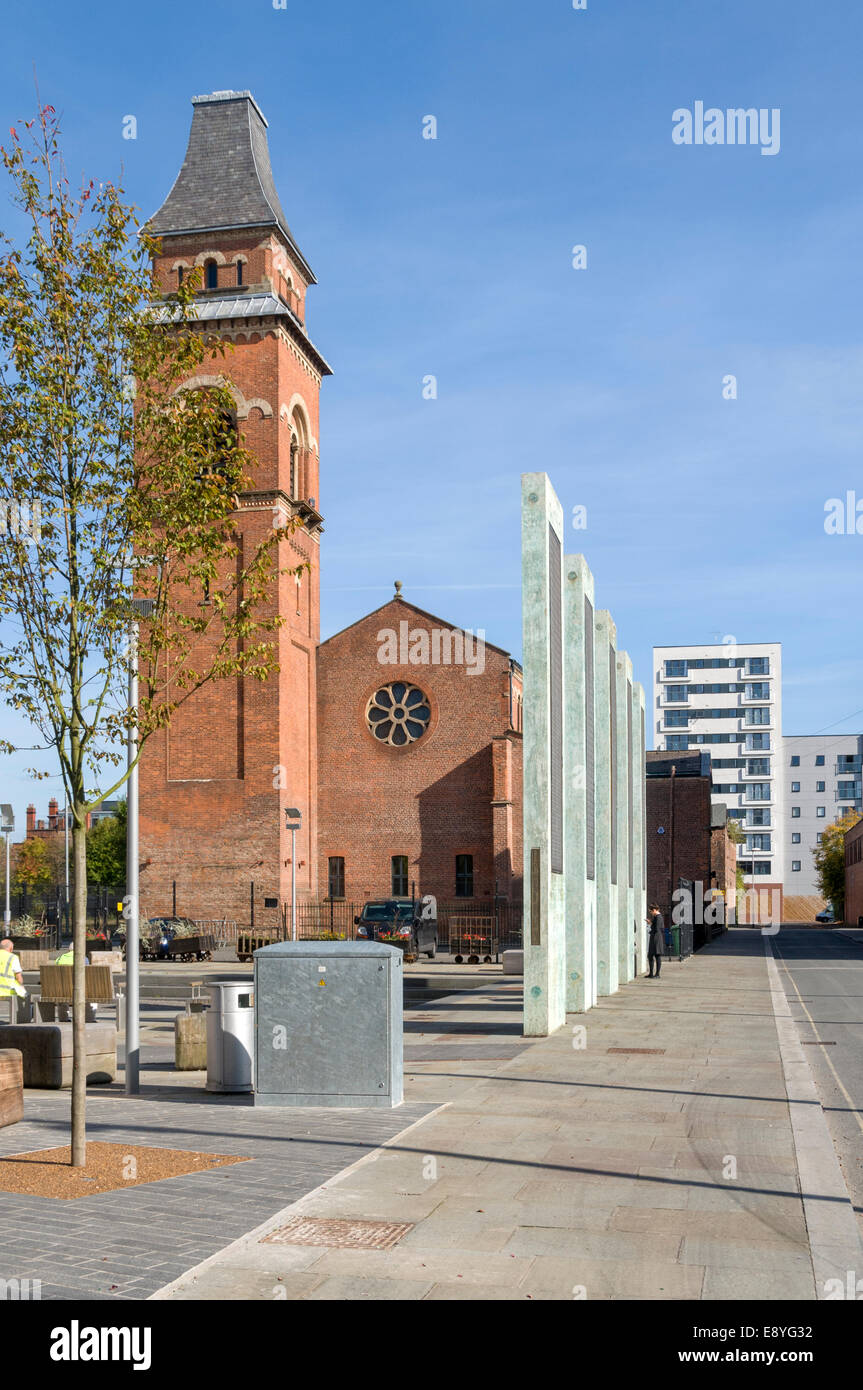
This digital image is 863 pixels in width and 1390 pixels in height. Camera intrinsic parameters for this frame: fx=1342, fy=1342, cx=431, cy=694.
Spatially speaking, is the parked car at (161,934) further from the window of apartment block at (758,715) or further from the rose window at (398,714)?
the window of apartment block at (758,715)

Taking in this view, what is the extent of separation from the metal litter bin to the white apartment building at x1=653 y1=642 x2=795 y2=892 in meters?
126

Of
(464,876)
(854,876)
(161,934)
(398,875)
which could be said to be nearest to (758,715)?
(854,876)

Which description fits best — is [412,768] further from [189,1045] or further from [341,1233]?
[341,1233]

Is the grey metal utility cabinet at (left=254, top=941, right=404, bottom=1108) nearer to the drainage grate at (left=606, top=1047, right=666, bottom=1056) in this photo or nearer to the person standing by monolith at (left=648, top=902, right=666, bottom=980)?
the drainage grate at (left=606, top=1047, right=666, bottom=1056)

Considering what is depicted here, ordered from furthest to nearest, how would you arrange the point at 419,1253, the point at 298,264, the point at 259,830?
the point at 298,264
the point at 259,830
the point at 419,1253

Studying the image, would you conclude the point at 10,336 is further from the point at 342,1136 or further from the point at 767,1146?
the point at 767,1146

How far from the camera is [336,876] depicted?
162 ft

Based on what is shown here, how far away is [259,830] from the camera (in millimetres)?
43719

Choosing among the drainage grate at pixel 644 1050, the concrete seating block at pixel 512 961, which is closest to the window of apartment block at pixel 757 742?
the concrete seating block at pixel 512 961

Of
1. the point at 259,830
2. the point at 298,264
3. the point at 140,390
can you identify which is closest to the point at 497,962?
the point at 259,830

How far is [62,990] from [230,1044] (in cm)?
537

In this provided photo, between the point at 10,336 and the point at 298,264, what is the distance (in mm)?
40906

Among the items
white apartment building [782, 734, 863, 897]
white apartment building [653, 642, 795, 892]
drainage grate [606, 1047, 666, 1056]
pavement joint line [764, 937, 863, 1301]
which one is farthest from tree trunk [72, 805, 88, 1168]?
white apartment building [782, 734, 863, 897]

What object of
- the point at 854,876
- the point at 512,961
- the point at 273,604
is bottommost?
the point at 854,876
